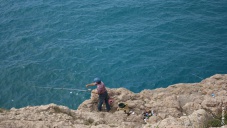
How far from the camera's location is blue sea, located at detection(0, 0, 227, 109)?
27.5 m

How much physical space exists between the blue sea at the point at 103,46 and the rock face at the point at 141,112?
7.29m

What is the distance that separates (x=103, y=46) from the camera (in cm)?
3356

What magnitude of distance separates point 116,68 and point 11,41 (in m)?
15.9

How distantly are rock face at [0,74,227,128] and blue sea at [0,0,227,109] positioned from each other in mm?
7286

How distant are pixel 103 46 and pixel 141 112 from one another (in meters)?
18.0

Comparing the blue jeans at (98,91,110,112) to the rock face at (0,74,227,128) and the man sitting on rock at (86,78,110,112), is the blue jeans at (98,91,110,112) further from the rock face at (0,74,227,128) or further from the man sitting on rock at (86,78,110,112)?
the rock face at (0,74,227,128)

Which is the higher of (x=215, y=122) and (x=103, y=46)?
(x=215, y=122)

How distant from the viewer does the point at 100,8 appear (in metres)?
41.2

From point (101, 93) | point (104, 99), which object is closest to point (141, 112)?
point (104, 99)

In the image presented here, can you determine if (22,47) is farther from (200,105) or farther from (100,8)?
(200,105)

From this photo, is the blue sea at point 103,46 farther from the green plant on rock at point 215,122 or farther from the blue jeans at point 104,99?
the green plant on rock at point 215,122

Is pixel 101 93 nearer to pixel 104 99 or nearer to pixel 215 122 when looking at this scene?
pixel 104 99

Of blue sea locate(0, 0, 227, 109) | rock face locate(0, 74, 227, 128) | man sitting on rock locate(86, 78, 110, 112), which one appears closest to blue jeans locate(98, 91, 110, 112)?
man sitting on rock locate(86, 78, 110, 112)

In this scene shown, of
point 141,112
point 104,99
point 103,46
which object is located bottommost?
point 103,46
